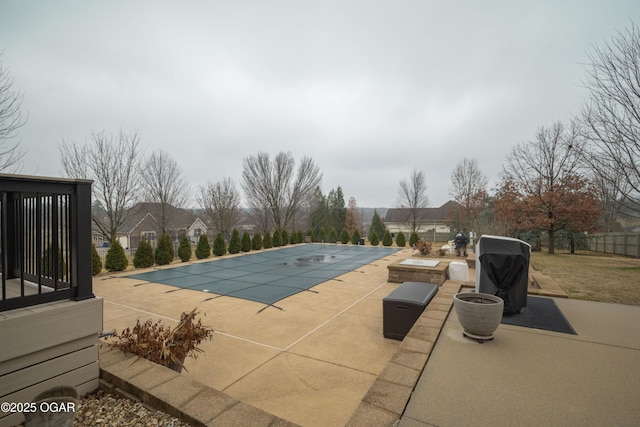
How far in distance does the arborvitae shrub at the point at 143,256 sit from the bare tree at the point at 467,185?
75.3 ft

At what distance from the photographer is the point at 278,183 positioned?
25000 mm

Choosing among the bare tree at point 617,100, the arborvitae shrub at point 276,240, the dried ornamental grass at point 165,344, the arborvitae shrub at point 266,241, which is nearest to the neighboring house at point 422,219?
the arborvitae shrub at point 276,240

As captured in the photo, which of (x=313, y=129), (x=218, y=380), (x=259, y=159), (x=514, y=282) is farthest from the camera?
(x=259, y=159)

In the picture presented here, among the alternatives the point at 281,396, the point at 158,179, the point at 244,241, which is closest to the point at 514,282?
the point at 281,396

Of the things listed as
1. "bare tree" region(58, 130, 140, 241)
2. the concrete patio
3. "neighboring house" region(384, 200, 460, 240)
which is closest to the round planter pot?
the concrete patio

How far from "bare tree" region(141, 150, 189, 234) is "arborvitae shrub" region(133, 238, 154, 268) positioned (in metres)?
9.70

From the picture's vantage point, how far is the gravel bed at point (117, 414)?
74.6 inches

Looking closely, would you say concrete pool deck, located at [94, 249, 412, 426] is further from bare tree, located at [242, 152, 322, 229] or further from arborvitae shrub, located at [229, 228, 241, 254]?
bare tree, located at [242, 152, 322, 229]

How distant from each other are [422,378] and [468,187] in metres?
26.6

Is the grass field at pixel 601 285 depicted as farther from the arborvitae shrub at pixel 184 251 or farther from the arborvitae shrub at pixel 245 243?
the arborvitae shrub at pixel 245 243

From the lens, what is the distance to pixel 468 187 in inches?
998

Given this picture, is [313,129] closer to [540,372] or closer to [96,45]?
[96,45]

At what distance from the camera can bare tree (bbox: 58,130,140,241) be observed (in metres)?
12.5

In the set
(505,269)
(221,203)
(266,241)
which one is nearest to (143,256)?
(266,241)
